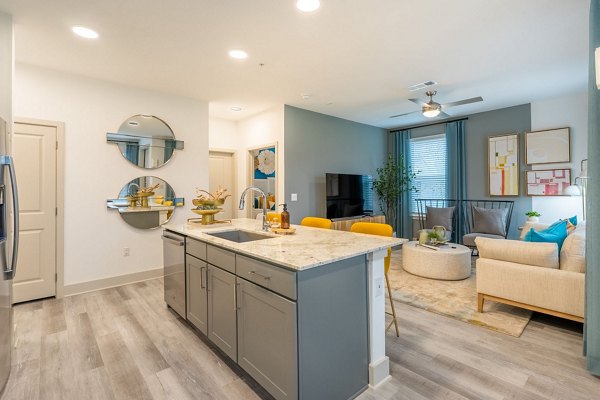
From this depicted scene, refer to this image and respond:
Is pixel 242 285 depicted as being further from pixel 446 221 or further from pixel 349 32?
pixel 446 221

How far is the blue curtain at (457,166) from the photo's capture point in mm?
5781

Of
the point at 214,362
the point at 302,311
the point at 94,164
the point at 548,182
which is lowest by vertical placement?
the point at 214,362

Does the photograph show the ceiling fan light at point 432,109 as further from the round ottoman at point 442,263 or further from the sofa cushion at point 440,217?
the sofa cushion at point 440,217

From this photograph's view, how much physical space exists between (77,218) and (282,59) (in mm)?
3152

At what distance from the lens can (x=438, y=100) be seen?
4.79m

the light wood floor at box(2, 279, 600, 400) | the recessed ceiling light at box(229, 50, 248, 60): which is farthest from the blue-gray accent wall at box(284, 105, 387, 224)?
the light wood floor at box(2, 279, 600, 400)

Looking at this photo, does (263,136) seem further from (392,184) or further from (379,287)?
(379,287)

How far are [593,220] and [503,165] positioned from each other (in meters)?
3.89

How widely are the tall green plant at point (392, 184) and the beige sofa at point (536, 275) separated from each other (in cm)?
343

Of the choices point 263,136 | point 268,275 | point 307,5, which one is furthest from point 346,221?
point 268,275

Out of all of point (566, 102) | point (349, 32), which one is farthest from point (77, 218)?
point (566, 102)

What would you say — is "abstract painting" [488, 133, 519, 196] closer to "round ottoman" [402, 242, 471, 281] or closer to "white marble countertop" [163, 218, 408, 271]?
"round ottoman" [402, 242, 471, 281]

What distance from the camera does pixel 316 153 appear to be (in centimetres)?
539

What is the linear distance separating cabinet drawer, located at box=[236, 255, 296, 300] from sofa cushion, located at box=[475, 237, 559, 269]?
2334 millimetres
